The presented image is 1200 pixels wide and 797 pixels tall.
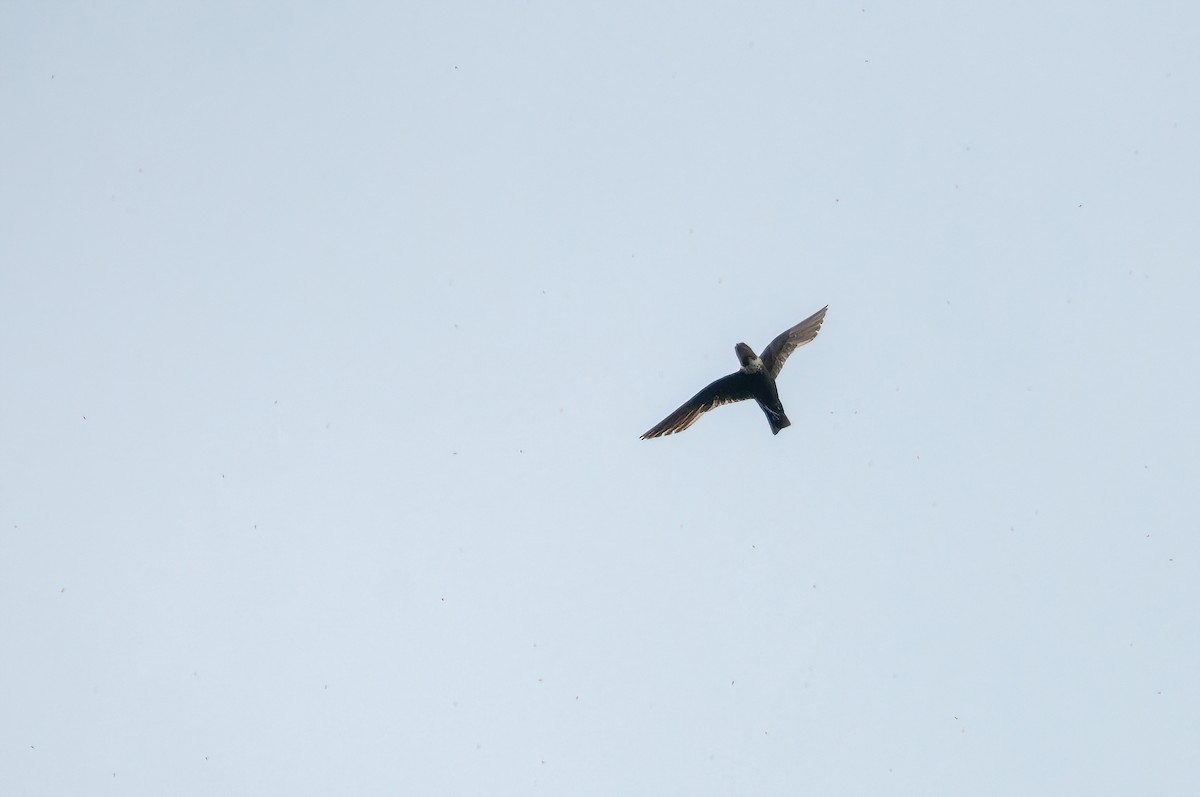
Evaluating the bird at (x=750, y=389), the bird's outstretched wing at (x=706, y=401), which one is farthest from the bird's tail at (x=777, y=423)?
the bird's outstretched wing at (x=706, y=401)

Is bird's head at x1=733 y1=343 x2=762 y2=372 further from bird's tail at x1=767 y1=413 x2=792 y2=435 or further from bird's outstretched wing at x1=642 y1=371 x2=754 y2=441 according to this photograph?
bird's tail at x1=767 y1=413 x2=792 y2=435

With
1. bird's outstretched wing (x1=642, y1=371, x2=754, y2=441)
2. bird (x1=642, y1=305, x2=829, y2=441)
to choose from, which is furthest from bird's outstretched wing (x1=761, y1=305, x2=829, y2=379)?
bird's outstretched wing (x1=642, y1=371, x2=754, y2=441)

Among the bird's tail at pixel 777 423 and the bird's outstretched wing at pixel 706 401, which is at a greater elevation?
the bird's outstretched wing at pixel 706 401

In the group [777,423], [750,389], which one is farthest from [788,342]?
[777,423]

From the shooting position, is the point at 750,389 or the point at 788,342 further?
the point at 788,342

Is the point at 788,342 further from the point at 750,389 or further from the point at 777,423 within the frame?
the point at 777,423

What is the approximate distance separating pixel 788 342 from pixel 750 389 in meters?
0.83

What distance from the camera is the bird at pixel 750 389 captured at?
45.0ft

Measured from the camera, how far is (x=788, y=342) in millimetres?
14156

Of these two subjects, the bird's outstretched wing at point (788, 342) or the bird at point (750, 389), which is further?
the bird's outstretched wing at point (788, 342)

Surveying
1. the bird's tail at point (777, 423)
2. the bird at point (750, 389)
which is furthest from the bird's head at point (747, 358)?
the bird's tail at point (777, 423)

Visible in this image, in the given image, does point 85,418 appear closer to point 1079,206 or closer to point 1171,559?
point 1079,206

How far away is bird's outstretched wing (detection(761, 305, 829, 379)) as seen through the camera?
14.0 m

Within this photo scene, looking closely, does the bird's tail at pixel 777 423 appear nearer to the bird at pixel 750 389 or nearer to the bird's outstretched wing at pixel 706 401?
the bird at pixel 750 389
